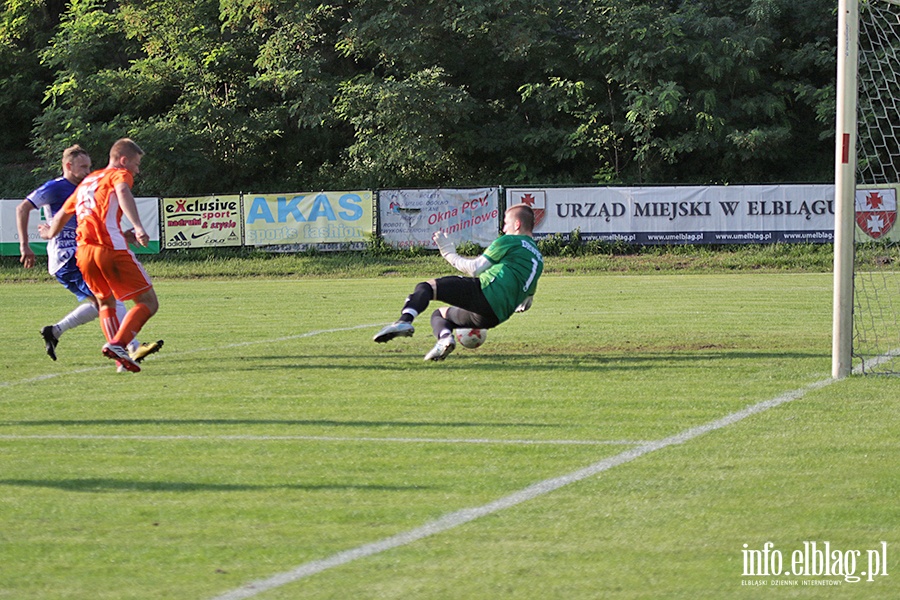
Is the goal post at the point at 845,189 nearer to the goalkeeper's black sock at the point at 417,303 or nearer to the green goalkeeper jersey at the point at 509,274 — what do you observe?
the green goalkeeper jersey at the point at 509,274

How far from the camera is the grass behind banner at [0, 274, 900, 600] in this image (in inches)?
165

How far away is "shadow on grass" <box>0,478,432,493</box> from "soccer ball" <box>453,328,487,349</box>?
482cm

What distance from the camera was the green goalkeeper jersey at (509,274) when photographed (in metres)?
9.84

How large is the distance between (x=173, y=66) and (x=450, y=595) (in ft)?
127

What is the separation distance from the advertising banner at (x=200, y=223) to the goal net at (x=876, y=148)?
1741 centimetres

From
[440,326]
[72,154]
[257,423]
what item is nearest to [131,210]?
[72,154]

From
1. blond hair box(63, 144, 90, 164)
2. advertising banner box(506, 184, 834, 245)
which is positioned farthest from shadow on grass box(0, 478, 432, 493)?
advertising banner box(506, 184, 834, 245)

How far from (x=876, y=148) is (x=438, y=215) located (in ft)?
58.8

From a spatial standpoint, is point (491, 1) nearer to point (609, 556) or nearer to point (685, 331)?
point (685, 331)

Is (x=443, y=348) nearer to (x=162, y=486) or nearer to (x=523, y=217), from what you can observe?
(x=523, y=217)

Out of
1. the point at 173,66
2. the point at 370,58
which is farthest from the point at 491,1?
the point at 173,66

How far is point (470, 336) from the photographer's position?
407 inches

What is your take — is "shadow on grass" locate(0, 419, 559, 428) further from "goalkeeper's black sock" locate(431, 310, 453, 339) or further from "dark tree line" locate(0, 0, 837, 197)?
"dark tree line" locate(0, 0, 837, 197)

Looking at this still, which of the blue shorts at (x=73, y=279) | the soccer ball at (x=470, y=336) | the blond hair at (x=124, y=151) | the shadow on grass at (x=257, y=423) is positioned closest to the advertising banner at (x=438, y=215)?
the blue shorts at (x=73, y=279)
